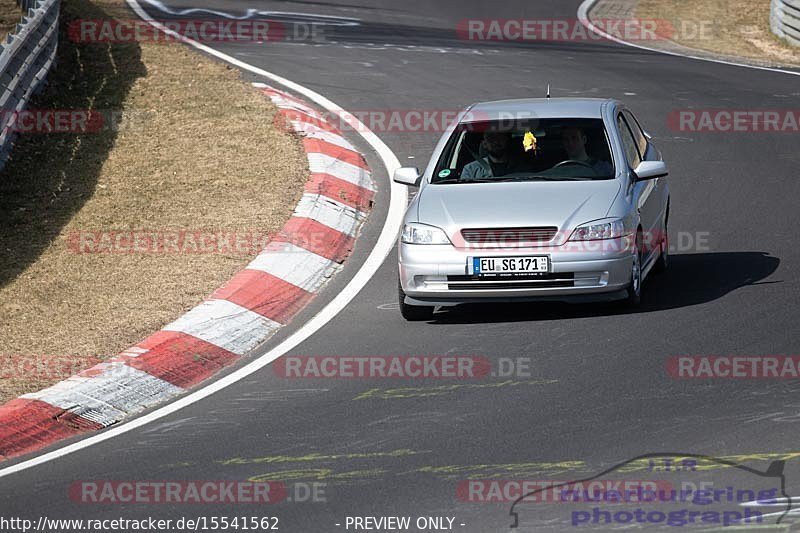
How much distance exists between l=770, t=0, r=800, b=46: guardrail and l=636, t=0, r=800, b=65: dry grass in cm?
14

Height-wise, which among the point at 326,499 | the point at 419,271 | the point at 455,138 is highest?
the point at 455,138

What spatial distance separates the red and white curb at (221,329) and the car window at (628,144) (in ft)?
8.50

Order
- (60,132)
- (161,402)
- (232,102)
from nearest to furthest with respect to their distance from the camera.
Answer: (161,402) < (60,132) < (232,102)

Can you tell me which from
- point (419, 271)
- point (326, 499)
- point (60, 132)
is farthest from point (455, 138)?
point (60, 132)

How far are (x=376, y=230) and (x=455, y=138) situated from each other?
1.90 metres

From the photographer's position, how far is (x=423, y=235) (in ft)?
31.7

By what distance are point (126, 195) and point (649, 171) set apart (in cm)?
550

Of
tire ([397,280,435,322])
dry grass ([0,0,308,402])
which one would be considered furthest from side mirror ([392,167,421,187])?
dry grass ([0,0,308,402])

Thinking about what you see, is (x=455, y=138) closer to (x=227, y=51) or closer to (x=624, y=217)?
(x=624, y=217)

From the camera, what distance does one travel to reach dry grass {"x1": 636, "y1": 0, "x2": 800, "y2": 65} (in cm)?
2367

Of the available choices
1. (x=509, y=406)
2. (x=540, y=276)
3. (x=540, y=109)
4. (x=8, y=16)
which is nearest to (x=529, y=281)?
(x=540, y=276)

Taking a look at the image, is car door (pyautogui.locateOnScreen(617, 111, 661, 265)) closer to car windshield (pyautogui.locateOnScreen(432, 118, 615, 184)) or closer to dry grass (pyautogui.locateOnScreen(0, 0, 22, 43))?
car windshield (pyautogui.locateOnScreen(432, 118, 615, 184))

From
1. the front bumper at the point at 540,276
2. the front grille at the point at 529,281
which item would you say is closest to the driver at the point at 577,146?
the front bumper at the point at 540,276

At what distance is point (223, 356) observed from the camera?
30.8 ft
